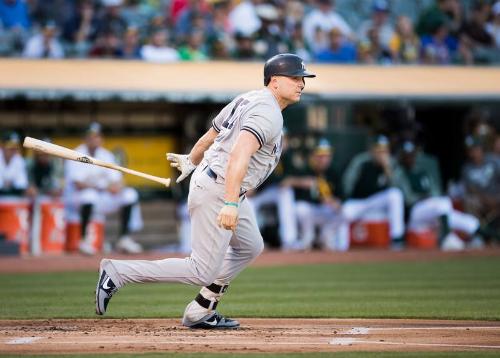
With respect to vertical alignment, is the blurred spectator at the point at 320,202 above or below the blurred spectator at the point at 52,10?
below

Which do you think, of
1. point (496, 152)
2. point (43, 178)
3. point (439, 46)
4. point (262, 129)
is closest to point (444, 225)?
point (496, 152)

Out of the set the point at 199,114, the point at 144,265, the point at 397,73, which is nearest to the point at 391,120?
the point at 397,73

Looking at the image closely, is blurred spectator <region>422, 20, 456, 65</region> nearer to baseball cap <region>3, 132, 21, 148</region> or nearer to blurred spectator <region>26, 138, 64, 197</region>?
blurred spectator <region>26, 138, 64, 197</region>

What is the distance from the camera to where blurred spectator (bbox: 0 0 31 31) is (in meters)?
16.8

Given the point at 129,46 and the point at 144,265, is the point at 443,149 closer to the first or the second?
the point at 129,46

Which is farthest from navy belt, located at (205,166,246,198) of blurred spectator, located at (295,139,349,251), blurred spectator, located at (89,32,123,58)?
blurred spectator, located at (295,139,349,251)

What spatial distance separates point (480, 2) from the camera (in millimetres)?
21734

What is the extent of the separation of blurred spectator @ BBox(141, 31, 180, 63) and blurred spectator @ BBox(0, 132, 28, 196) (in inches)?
105

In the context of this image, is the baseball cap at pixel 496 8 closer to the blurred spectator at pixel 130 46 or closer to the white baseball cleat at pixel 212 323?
the blurred spectator at pixel 130 46

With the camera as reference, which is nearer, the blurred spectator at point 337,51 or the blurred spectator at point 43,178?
the blurred spectator at point 43,178

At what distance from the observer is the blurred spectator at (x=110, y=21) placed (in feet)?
56.2

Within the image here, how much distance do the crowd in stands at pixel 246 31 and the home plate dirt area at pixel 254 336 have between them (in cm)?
945

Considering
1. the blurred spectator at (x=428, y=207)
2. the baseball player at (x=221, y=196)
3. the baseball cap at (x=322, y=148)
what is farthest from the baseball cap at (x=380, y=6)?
the baseball player at (x=221, y=196)

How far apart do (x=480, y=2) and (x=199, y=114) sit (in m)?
7.13
